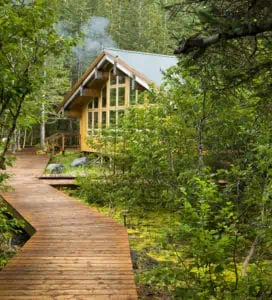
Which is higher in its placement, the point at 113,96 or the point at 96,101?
the point at 113,96

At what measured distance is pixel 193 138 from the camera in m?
6.96

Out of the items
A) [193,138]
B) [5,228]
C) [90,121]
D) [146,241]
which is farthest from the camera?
[90,121]

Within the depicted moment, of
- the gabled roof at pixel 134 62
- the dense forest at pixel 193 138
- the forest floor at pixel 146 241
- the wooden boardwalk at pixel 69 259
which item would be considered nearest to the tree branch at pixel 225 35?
the dense forest at pixel 193 138

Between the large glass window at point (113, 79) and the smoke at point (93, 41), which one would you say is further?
the smoke at point (93, 41)

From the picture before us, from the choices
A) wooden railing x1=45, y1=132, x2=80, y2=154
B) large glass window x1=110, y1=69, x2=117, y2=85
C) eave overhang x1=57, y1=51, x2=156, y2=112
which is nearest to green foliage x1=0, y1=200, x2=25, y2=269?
eave overhang x1=57, y1=51, x2=156, y2=112

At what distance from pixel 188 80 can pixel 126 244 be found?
2.70 metres

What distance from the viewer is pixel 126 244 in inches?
199

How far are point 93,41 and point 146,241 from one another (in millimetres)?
26444

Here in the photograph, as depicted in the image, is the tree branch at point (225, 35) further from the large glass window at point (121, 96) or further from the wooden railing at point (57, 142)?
the wooden railing at point (57, 142)

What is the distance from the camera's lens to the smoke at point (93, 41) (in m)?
29.2

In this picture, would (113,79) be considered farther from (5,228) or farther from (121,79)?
(5,228)

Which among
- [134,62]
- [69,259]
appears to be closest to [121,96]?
[134,62]

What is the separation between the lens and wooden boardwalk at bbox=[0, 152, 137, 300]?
355cm

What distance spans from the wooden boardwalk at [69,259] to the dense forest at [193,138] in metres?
0.42
